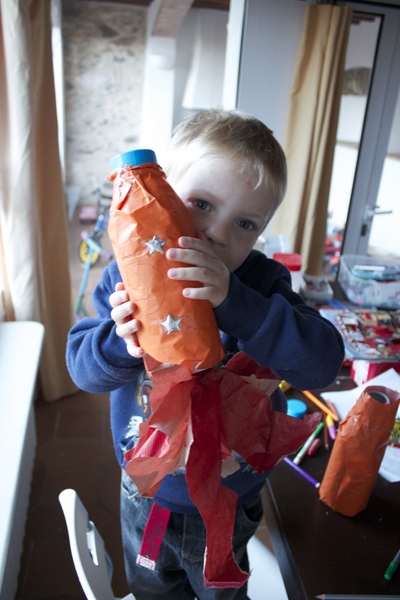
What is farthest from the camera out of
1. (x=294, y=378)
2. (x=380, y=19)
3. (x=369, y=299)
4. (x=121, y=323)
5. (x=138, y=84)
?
(x=138, y=84)

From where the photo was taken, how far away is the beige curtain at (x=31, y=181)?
1663mm

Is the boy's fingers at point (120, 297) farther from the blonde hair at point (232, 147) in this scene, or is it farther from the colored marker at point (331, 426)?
the colored marker at point (331, 426)

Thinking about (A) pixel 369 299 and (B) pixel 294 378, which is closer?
(B) pixel 294 378

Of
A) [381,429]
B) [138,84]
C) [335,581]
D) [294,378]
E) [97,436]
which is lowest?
[97,436]

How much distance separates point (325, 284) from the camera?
5.40 ft

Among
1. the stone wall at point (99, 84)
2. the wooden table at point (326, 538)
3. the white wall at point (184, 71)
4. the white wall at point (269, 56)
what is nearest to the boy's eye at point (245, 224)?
the wooden table at point (326, 538)

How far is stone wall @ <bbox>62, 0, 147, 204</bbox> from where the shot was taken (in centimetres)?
512

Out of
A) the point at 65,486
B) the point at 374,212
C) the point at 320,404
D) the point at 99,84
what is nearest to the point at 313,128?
the point at 374,212

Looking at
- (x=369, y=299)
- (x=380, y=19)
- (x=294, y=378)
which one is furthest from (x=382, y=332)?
(x=380, y=19)

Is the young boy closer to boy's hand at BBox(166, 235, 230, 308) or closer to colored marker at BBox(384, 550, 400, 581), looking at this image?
boy's hand at BBox(166, 235, 230, 308)

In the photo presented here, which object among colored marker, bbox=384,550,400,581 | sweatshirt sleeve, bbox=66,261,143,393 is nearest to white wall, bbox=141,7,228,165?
sweatshirt sleeve, bbox=66,261,143,393

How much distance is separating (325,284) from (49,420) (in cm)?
143

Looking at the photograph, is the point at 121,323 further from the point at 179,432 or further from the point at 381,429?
the point at 381,429

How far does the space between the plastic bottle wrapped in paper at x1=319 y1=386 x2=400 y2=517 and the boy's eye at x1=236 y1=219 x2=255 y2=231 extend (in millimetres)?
344
